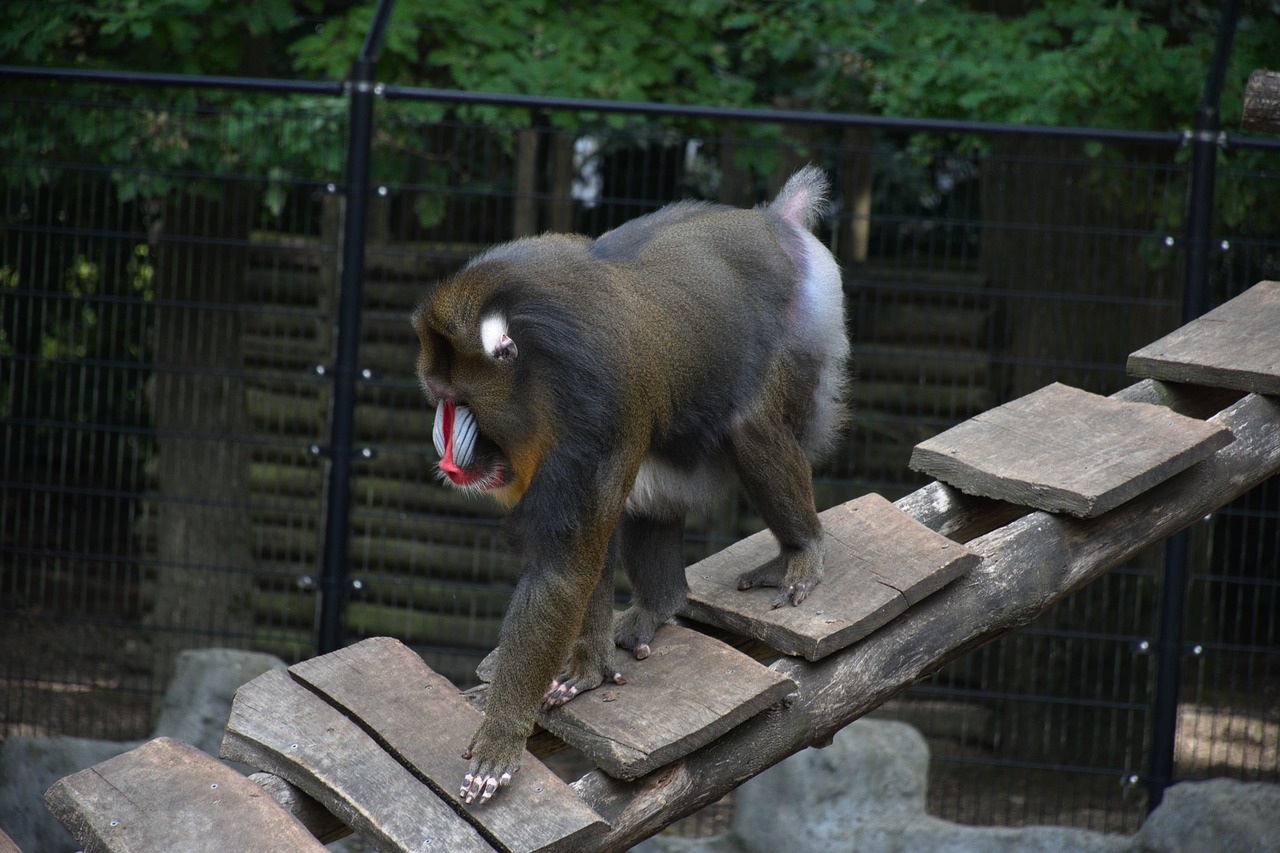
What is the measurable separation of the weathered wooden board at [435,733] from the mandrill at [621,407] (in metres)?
0.06

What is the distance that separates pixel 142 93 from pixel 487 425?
4055 millimetres

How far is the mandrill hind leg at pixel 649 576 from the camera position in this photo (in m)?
3.20

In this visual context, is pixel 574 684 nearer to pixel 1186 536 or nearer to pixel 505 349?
pixel 505 349

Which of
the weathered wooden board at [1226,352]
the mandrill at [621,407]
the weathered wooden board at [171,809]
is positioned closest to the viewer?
the weathered wooden board at [171,809]

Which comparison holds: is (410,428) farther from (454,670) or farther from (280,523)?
(454,670)

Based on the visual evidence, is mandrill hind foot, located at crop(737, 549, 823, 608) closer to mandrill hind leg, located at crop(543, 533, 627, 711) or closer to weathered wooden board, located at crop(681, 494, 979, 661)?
weathered wooden board, located at crop(681, 494, 979, 661)

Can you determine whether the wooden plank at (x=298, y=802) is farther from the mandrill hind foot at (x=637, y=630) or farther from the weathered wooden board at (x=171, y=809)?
the mandrill hind foot at (x=637, y=630)

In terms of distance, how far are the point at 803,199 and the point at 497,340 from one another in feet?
4.38

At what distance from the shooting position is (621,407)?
2.76 metres

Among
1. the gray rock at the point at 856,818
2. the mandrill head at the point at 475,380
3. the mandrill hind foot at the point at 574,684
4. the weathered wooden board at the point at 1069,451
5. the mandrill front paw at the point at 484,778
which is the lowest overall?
the gray rock at the point at 856,818

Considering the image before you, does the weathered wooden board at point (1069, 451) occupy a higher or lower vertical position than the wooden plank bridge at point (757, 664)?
higher

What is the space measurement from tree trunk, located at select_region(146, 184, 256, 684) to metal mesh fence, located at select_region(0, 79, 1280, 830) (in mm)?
20

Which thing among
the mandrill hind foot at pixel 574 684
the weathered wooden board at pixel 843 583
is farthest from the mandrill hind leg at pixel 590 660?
the weathered wooden board at pixel 843 583

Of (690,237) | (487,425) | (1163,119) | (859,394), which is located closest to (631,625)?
(487,425)
